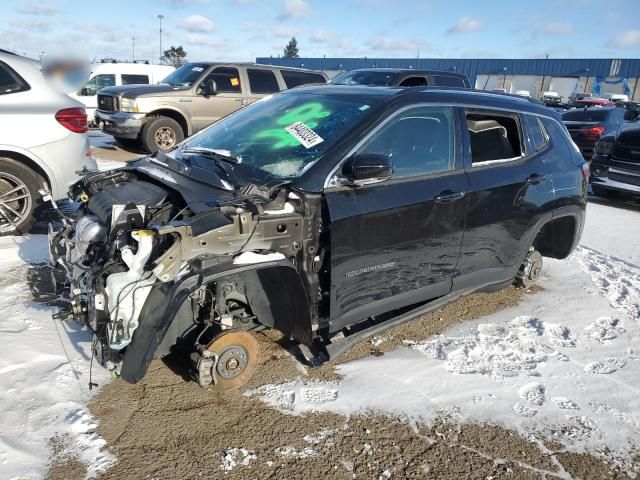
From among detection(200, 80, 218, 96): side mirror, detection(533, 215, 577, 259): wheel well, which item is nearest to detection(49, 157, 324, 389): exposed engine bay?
detection(533, 215, 577, 259): wheel well

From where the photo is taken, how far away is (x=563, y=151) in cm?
471

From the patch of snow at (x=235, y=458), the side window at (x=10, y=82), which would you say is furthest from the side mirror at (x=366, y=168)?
the side window at (x=10, y=82)

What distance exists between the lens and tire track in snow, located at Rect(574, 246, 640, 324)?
15.7ft

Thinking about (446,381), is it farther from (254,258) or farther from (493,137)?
(493,137)

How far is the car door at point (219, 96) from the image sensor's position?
10.9 m

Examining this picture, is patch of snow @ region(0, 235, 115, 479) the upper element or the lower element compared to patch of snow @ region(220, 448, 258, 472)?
upper

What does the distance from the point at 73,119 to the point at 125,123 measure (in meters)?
5.02

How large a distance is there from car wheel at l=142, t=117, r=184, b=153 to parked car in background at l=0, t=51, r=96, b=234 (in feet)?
15.7

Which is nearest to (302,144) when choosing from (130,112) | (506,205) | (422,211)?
(422,211)

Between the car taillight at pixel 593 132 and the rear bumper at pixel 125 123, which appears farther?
the car taillight at pixel 593 132

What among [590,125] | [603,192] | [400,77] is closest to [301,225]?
[400,77]

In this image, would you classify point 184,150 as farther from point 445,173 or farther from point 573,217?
point 573,217

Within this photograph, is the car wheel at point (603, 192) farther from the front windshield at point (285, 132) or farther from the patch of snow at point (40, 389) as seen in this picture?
the patch of snow at point (40, 389)

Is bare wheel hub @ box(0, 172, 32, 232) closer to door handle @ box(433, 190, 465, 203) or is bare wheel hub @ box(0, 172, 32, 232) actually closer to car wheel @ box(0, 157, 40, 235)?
car wheel @ box(0, 157, 40, 235)
